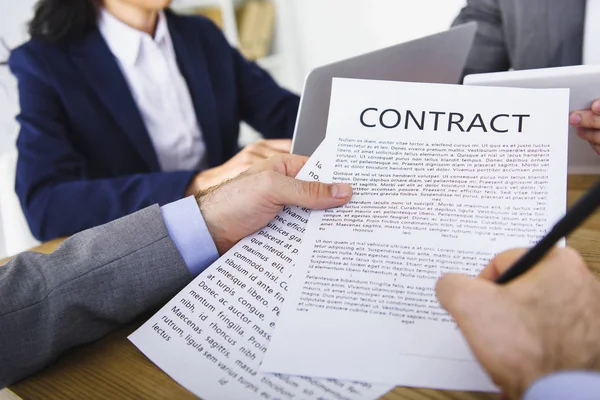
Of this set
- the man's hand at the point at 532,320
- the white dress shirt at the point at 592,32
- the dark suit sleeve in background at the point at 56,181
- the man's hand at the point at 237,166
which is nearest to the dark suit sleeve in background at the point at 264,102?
the man's hand at the point at 237,166

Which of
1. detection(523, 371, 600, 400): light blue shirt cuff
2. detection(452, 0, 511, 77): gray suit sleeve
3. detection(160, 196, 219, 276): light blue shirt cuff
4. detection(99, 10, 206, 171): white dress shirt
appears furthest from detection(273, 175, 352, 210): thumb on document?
detection(452, 0, 511, 77): gray suit sleeve

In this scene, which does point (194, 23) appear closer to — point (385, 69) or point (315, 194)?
point (385, 69)

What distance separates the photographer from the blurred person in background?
3.75ft

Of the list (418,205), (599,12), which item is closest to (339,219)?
(418,205)

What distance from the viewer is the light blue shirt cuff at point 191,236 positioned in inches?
20.8

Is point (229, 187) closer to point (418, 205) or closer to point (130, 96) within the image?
point (418, 205)

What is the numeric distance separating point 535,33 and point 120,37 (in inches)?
43.2

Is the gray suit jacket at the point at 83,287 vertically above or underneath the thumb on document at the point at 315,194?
underneath

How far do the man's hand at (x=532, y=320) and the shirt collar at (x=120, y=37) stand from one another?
1.15m

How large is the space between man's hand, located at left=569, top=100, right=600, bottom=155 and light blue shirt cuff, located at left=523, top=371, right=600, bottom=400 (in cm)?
46

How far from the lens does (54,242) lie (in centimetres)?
80

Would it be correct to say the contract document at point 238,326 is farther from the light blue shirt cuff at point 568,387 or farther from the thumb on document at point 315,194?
the light blue shirt cuff at point 568,387

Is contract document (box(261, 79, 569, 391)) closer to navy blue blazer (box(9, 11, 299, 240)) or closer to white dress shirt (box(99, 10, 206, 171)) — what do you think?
navy blue blazer (box(9, 11, 299, 240))

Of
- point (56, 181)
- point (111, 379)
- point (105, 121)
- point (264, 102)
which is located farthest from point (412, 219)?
point (264, 102)
